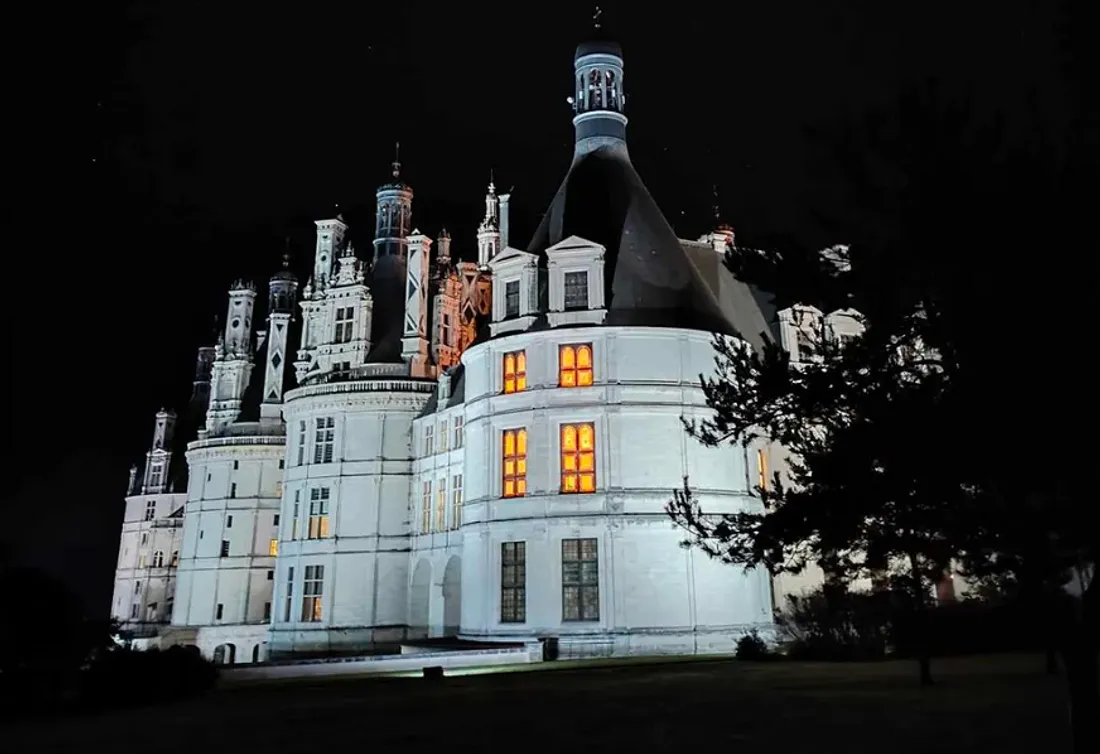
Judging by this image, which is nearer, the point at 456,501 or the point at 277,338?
the point at 456,501

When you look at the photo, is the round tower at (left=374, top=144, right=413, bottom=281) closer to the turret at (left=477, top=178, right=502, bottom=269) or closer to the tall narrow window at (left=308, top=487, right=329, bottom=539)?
the turret at (left=477, top=178, right=502, bottom=269)

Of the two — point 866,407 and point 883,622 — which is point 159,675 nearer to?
point 866,407

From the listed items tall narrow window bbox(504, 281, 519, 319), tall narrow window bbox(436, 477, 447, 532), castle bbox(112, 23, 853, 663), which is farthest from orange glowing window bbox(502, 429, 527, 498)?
tall narrow window bbox(436, 477, 447, 532)

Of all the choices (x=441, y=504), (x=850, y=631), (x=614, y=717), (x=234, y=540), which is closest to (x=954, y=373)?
(x=614, y=717)

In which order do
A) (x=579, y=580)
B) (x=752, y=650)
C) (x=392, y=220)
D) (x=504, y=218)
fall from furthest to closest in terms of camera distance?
(x=392, y=220) < (x=504, y=218) < (x=579, y=580) < (x=752, y=650)

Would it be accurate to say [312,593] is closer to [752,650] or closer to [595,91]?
[752,650]

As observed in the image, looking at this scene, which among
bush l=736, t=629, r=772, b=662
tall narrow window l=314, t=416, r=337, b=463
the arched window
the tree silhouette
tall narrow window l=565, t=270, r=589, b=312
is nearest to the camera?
the tree silhouette

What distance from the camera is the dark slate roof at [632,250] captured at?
34.2 metres

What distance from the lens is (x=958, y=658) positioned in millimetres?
25547

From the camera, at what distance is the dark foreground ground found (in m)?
11.1

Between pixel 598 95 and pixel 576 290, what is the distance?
1145cm

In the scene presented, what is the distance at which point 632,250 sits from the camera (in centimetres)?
3569

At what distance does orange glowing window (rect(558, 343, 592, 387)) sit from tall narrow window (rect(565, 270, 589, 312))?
1576 millimetres

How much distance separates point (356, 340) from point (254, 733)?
34.1m
